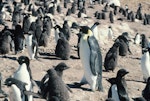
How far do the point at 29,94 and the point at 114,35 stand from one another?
668 inches

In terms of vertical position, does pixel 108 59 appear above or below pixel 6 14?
below

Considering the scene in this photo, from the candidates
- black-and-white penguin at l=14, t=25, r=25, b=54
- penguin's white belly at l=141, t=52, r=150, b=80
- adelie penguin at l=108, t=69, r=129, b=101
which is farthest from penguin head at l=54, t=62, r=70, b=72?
black-and-white penguin at l=14, t=25, r=25, b=54

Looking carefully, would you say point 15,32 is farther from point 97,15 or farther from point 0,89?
point 97,15

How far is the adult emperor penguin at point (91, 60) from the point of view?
996 centimetres

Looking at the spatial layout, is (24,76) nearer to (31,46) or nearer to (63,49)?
(31,46)

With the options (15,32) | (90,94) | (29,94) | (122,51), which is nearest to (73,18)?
(122,51)

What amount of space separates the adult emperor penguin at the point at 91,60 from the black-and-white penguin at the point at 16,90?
2339 mm

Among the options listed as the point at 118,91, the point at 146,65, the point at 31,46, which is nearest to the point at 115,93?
the point at 118,91

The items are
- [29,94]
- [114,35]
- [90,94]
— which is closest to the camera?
[29,94]

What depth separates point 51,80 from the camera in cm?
847

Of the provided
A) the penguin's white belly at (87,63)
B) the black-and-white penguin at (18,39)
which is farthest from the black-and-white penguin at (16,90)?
the black-and-white penguin at (18,39)

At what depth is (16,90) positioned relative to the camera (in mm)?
7879

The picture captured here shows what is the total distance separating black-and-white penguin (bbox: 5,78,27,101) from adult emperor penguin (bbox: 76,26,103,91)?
2.34 m

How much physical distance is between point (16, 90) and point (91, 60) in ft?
8.50
